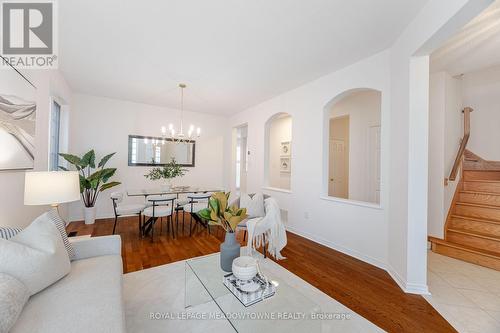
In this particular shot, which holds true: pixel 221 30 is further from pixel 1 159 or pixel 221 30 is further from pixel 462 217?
pixel 462 217

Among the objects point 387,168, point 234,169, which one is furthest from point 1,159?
point 234,169

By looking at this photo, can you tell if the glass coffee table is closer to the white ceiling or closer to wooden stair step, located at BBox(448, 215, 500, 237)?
the white ceiling

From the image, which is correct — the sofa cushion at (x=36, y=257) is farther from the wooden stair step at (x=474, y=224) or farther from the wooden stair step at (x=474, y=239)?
the wooden stair step at (x=474, y=224)

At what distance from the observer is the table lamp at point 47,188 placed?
5.84ft

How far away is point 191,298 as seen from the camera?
1.86 meters

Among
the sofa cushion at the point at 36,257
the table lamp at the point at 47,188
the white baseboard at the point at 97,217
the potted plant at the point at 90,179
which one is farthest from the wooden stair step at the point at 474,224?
the white baseboard at the point at 97,217

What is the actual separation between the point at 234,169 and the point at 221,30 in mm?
4084

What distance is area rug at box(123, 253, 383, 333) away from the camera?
1.63 meters

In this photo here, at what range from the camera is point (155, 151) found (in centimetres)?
526

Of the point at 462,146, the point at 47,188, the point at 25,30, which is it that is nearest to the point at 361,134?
the point at 462,146

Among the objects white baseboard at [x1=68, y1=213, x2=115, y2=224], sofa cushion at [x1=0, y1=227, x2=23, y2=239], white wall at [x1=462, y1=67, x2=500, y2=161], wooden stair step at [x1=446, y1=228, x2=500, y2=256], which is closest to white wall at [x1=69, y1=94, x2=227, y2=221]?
white baseboard at [x1=68, y1=213, x2=115, y2=224]

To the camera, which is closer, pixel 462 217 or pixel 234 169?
pixel 462 217

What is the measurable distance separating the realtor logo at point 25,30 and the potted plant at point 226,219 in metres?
2.32

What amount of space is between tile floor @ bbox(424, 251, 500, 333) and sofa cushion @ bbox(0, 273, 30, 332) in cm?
292
